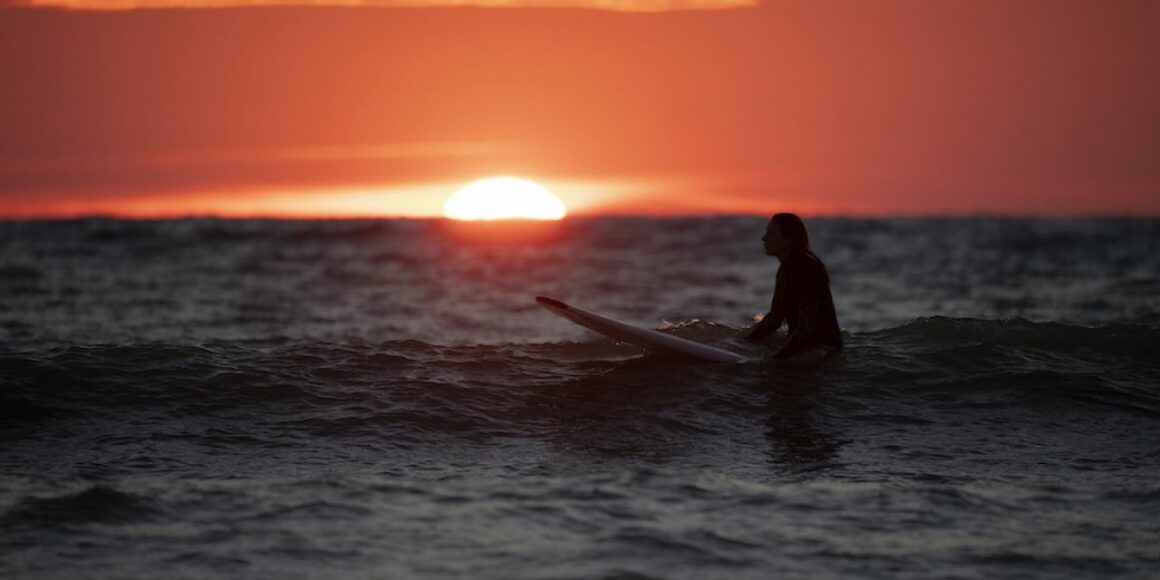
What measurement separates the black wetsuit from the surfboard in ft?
1.97

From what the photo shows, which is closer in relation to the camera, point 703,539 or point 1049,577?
point 1049,577

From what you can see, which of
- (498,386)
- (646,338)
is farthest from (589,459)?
(646,338)

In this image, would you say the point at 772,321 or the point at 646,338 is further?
the point at 646,338

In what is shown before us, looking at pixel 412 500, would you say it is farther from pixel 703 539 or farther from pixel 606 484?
pixel 703 539

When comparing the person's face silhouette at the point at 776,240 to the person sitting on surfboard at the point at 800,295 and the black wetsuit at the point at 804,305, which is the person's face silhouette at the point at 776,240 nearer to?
the person sitting on surfboard at the point at 800,295

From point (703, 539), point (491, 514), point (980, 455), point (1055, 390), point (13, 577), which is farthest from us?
point (1055, 390)

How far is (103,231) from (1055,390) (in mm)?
76535

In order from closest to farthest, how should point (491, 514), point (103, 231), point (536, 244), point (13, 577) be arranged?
point (13, 577), point (491, 514), point (536, 244), point (103, 231)

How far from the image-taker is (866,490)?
7.37 metres

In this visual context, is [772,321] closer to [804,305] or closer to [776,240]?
[804,305]

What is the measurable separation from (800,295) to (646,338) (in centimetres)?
165

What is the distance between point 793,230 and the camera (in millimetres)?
10320

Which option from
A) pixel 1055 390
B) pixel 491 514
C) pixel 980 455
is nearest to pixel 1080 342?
pixel 1055 390

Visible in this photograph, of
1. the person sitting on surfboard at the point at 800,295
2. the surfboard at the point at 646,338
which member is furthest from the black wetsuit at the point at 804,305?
the surfboard at the point at 646,338
